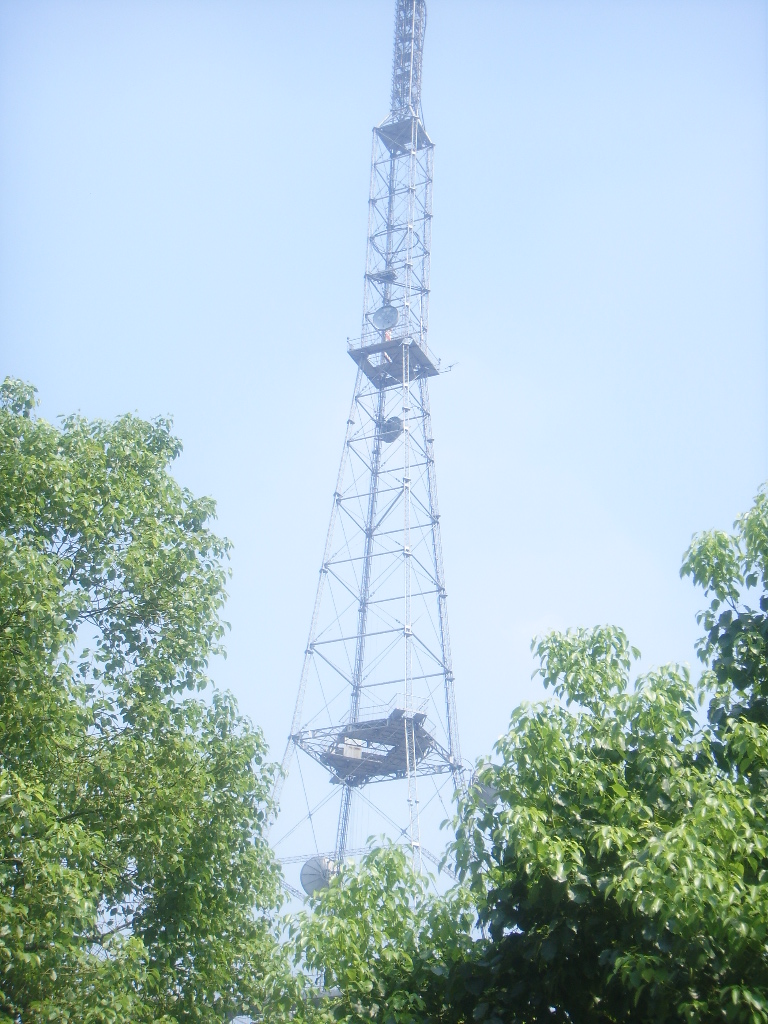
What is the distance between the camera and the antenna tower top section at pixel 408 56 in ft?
104

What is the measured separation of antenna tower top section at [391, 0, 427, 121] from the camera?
104ft

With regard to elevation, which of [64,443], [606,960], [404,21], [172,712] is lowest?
[606,960]

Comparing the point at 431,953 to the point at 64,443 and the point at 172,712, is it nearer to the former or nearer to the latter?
the point at 172,712

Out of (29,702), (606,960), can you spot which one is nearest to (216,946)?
(29,702)

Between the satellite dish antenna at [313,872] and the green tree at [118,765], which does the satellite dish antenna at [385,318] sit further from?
the green tree at [118,765]

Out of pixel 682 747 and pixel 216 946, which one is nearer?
pixel 682 747

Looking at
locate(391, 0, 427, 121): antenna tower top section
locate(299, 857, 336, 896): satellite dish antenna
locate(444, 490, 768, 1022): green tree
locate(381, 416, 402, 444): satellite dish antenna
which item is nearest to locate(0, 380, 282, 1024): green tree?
locate(444, 490, 768, 1022): green tree

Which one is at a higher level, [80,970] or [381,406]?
[381,406]

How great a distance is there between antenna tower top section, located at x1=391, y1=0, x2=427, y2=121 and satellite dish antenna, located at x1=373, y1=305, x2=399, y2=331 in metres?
6.25

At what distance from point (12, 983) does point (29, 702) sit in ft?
8.52

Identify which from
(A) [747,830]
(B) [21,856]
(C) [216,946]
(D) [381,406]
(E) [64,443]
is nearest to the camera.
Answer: (A) [747,830]

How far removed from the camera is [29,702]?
9.91m

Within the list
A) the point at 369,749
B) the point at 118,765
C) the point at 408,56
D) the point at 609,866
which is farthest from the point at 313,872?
the point at 408,56

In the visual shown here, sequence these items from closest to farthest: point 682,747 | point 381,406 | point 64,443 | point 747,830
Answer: point 747,830 → point 682,747 → point 64,443 → point 381,406
